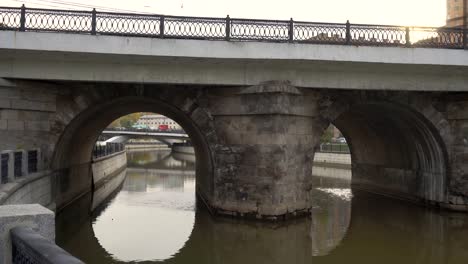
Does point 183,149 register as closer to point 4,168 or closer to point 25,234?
point 4,168

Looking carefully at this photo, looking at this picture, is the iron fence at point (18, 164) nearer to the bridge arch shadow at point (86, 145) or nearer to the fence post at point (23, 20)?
the bridge arch shadow at point (86, 145)

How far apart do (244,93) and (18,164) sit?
698cm

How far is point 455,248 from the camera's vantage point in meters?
12.0

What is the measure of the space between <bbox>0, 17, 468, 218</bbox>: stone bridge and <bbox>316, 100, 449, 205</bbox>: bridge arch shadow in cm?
22

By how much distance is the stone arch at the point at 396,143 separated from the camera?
15.9 meters

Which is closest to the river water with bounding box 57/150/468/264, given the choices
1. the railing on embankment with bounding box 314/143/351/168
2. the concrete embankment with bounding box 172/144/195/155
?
the railing on embankment with bounding box 314/143/351/168

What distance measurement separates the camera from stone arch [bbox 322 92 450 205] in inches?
625

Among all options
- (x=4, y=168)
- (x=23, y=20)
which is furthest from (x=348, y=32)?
(x=4, y=168)

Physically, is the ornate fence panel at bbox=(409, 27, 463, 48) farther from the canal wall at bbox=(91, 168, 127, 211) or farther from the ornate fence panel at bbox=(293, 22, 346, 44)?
the canal wall at bbox=(91, 168, 127, 211)

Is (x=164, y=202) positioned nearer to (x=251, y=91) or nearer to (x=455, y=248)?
(x=251, y=91)

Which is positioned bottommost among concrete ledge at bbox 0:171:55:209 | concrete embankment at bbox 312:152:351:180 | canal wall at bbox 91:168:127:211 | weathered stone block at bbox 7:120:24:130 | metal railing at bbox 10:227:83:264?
canal wall at bbox 91:168:127:211

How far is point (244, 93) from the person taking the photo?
46.7ft

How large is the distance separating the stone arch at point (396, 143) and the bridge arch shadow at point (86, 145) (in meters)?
5.36

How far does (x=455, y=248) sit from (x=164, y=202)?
12.0 metres
